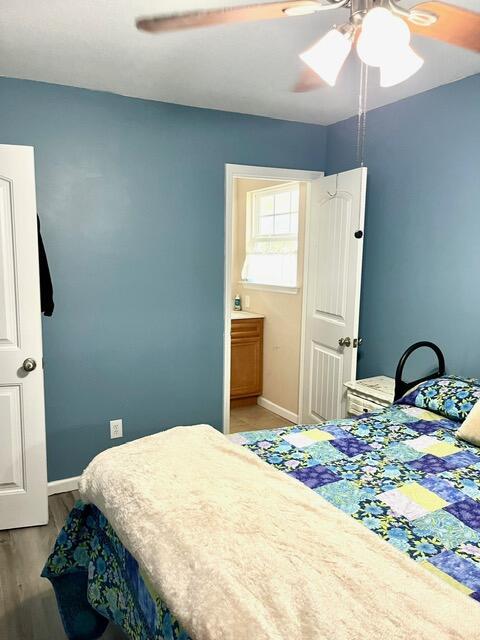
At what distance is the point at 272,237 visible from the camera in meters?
4.58

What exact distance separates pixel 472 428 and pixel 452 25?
1.58 meters

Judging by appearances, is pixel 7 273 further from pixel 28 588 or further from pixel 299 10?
pixel 299 10

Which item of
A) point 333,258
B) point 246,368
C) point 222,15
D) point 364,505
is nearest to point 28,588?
point 364,505

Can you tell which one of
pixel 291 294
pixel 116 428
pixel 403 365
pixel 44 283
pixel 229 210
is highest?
pixel 229 210

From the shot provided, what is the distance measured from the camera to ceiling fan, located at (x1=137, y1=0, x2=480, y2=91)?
1.41 meters

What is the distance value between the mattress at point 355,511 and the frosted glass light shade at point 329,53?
141 centimetres

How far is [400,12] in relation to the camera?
56.0 inches

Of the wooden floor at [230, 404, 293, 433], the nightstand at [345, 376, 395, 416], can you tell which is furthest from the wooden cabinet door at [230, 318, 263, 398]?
the nightstand at [345, 376, 395, 416]

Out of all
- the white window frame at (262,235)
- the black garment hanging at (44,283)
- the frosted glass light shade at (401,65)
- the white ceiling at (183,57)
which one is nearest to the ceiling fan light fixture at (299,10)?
the frosted glass light shade at (401,65)

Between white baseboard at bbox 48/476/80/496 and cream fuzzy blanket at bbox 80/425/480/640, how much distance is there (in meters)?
1.46

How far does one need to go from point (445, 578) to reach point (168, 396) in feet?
7.77

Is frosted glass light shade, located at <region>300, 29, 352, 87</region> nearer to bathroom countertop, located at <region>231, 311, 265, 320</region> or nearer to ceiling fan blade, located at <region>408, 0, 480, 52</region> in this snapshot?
ceiling fan blade, located at <region>408, 0, 480, 52</region>

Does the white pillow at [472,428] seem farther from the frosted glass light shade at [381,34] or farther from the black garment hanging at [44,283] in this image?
the black garment hanging at [44,283]

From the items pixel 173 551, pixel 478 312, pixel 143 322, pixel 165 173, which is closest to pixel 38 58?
pixel 165 173
